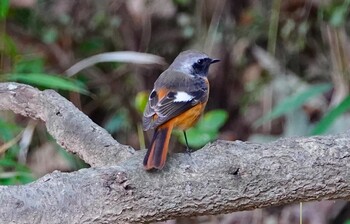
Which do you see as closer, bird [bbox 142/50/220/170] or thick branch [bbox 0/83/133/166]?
thick branch [bbox 0/83/133/166]

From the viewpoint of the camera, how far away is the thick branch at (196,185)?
76.1 inches

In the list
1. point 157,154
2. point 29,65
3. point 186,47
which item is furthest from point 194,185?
point 186,47

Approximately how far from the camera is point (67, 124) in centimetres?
254

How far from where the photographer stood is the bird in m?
2.65

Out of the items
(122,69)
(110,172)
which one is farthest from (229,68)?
(110,172)

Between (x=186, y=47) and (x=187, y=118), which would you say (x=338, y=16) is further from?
(x=187, y=118)

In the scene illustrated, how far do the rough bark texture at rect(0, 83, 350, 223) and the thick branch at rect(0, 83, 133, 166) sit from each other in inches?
1.2

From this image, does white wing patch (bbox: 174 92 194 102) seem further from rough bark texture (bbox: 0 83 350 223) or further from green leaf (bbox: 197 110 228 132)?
green leaf (bbox: 197 110 228 132)

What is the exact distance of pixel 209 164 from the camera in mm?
2146

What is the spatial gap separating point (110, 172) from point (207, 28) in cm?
338

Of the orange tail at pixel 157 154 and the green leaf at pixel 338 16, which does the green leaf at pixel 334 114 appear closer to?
the orange tail at pixel 157 154

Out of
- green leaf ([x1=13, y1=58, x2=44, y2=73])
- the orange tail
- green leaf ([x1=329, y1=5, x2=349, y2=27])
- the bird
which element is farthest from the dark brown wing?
green leaf ([x1=329, y1=5, x2=349, y2=27])

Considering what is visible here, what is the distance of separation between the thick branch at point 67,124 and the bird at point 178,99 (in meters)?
0.15

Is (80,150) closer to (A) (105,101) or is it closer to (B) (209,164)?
(B) (209,164)
